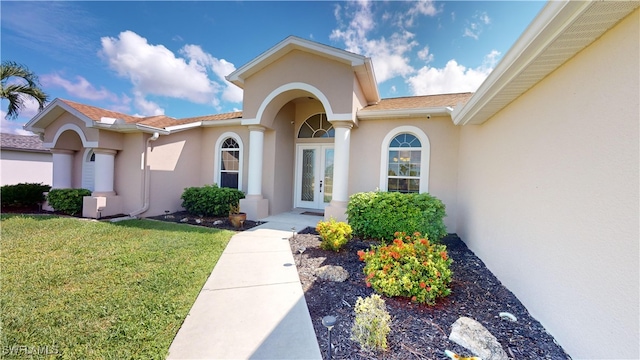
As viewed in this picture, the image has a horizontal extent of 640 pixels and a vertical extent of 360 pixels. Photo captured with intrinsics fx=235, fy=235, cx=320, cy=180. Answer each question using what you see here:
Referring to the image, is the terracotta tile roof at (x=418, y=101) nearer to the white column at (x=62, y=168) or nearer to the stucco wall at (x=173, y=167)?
the stucco wall at (x=173, y=167)

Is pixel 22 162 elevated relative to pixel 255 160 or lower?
lower

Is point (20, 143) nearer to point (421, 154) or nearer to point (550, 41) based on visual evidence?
point (421, 154)

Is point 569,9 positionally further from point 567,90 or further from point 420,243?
point 420,243

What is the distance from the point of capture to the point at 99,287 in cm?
377

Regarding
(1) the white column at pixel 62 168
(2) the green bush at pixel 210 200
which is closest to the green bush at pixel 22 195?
(1) the white column at pixel 62 168

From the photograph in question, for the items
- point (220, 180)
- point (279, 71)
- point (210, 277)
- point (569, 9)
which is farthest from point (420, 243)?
point (220, 180)

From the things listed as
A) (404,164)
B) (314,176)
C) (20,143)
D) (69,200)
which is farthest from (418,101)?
(20,143)

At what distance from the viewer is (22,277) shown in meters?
4.04

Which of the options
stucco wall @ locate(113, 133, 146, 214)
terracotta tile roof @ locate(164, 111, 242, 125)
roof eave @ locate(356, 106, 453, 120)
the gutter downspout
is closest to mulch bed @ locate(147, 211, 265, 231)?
the gutter downspout

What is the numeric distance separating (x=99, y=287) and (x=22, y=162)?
21759mm

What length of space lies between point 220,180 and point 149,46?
6709 millimetres

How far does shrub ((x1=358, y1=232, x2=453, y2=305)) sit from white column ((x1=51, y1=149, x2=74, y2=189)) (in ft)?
46.2

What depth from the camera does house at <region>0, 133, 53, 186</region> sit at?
1586 cm

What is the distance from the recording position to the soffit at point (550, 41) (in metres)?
2.08
